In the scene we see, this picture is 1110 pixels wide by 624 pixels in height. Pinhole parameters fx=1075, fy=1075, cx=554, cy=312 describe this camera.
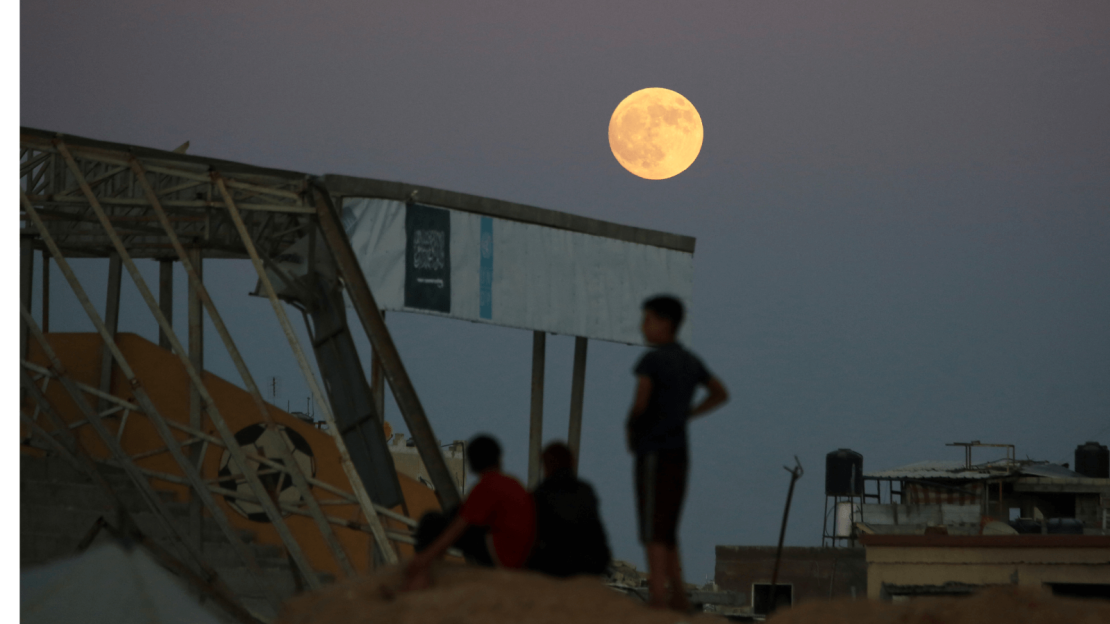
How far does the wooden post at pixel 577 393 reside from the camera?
37.7 ft

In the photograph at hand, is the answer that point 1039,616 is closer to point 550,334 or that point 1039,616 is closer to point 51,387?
point 550,334

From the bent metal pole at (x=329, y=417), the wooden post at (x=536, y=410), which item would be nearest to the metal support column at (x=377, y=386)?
the bent metal pole at (x=329, y=417)

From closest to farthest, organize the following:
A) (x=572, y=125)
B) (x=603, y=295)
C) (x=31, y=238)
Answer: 1. (x=31, y=238)
2. (x=603, y=295)
3. (x=572, y=125)

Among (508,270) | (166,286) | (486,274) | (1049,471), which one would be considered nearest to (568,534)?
(486,274)

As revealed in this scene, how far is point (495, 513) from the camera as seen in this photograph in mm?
4871

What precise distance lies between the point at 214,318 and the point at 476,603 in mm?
4282

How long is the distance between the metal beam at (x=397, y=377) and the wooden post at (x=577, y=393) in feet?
11.7

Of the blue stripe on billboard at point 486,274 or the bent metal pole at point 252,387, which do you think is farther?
the blue stripe on billboard at point 486,274

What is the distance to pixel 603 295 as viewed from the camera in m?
11.7

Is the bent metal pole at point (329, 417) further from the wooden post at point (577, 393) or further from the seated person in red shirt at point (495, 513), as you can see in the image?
the wooden post at point (577, 393)

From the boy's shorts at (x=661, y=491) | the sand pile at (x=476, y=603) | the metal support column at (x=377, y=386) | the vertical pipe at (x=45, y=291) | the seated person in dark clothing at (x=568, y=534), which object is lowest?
the sand pile at (x=476, y=603)

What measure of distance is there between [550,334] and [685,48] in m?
3.48

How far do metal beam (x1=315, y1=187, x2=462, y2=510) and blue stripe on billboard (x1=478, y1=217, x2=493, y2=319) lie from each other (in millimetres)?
2361
